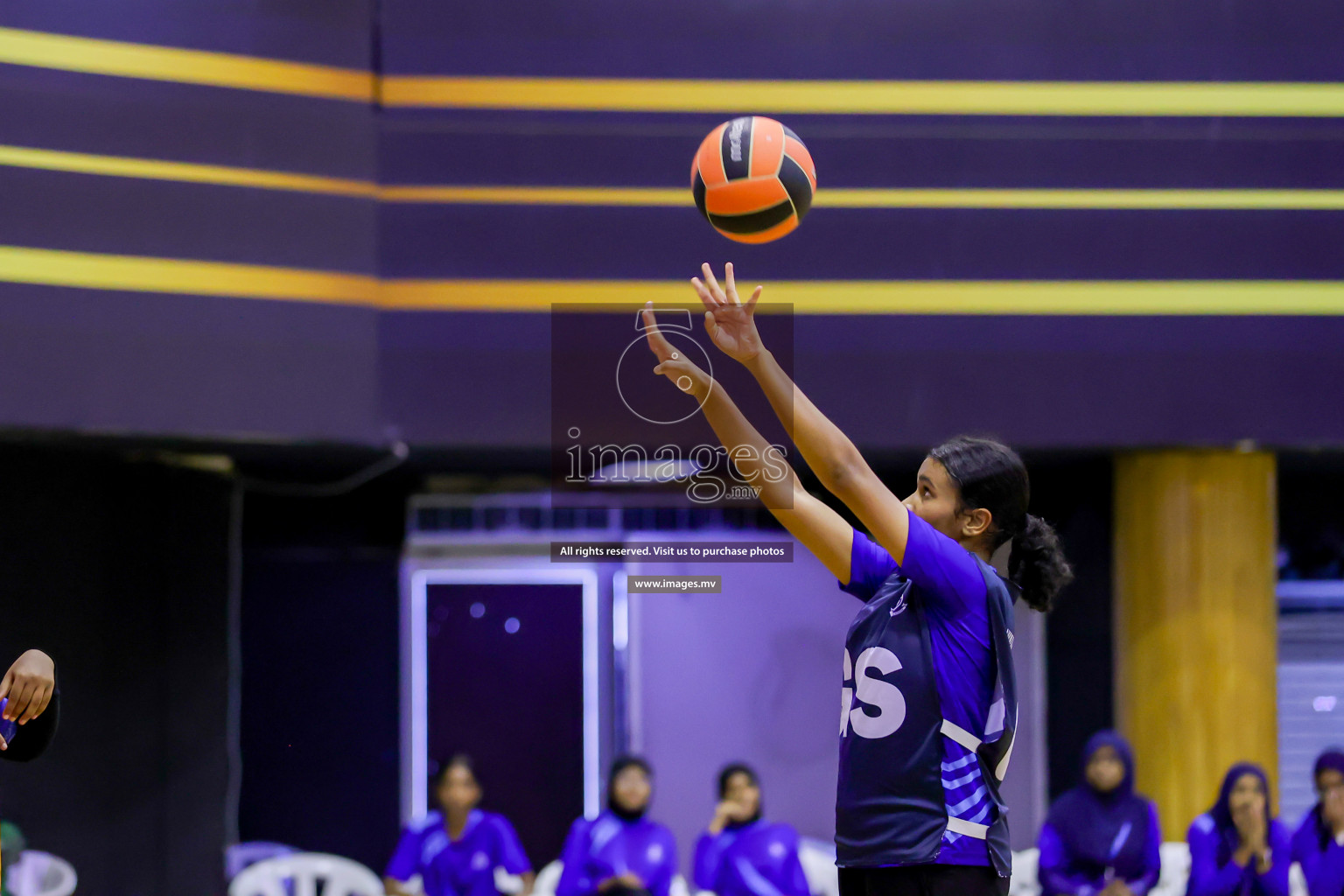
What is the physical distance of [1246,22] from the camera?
704 centimetres

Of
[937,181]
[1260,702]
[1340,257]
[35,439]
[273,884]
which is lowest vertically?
[273,884]

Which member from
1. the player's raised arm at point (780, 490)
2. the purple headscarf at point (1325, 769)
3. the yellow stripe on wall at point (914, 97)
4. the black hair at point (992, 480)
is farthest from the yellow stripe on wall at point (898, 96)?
the black hair at point (992, 480)

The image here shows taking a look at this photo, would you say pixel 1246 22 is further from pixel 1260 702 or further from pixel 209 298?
pixel 209 298

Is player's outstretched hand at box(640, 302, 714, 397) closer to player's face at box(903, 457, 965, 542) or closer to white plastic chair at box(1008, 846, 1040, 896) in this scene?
player's face at box(903, 457, 965, 542)

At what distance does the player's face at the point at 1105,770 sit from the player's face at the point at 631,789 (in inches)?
84.5

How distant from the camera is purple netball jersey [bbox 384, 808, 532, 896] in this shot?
20.5 ft

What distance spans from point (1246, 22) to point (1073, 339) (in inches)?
84.1

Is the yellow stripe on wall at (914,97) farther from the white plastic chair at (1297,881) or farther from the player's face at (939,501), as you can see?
the player's face at (939,501)

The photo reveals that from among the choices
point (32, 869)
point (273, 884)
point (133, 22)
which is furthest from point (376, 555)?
point (133, 22)

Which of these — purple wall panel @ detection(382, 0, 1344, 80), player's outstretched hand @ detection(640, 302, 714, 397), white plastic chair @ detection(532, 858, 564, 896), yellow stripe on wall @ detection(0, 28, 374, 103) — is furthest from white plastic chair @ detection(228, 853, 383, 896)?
player's outstretched hand @ detection(640, 302, 714, 397)

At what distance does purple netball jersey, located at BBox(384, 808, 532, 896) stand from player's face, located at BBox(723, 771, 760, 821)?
3.55 ft

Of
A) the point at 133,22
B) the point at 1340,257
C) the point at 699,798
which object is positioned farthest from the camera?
the point at 699,798

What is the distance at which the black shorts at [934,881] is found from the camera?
246cm

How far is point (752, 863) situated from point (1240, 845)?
2.25 m
